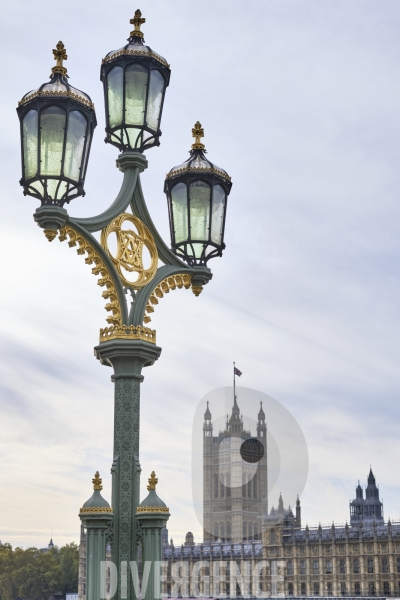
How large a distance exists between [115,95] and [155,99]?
9.3 inches

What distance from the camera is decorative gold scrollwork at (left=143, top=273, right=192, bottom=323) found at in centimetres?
473

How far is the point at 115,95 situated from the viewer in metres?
4.82

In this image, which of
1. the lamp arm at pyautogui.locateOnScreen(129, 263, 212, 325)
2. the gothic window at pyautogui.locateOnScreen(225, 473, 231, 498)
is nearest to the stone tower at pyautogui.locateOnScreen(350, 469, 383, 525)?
the gothic window at pyautogui.locateOnScreen(225, 473, 231, 498)

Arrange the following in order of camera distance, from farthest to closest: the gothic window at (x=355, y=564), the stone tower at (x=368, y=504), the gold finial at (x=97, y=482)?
the stone tower at (x=368, y=504)
the gothic window at (x=355, y=564)
the gold finial at (x=97, y=482)

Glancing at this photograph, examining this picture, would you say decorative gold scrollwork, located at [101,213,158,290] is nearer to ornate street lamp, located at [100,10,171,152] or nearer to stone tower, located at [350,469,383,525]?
ornate street lamp, located at [100,10,171,152]

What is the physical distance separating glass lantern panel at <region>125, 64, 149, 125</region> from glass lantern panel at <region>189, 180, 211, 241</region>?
52 centimetres

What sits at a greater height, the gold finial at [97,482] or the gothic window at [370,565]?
the gold finial at [97,482]

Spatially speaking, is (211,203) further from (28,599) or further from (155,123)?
(28,599)

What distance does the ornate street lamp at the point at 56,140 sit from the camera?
165 inches

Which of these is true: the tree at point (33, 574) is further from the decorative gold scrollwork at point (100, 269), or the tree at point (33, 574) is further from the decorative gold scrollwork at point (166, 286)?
the decorative gold scrollwork at point (100, 269)

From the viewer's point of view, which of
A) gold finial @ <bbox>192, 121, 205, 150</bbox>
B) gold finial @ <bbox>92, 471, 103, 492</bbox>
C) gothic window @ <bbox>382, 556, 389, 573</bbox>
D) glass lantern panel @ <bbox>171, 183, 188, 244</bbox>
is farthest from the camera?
gothic window @ <bbox>382, 556, 389, 573</bbox>

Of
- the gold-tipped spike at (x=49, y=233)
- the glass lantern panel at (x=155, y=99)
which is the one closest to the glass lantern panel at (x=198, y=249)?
the glass lantern panel at (x=155, y=99)

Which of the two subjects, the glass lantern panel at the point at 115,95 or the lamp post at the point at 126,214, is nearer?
the lamp post at the point at 126,214

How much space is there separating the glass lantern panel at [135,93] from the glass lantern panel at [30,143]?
717 mm
